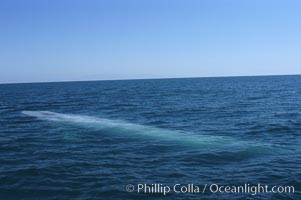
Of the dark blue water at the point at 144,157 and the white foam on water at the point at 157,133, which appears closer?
the dark blue water at the point at 144,157

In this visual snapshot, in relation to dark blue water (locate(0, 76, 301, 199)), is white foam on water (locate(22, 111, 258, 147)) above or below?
above

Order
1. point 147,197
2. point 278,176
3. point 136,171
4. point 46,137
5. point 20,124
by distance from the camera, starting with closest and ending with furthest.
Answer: point 147,197 → point 278,176 → point 136,171 → point 46,137 → point 20,124

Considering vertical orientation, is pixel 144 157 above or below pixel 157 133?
below

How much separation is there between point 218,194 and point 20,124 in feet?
86.4

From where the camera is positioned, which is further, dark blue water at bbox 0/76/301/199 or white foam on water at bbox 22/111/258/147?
white foam on water at bbox 22/111/258/147

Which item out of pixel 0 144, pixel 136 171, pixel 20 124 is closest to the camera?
pixel 136 171

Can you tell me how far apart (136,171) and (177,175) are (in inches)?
82.1

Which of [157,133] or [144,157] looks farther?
[157,133]

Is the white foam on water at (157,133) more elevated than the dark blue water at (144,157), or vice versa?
the white foam on water at (157,133)

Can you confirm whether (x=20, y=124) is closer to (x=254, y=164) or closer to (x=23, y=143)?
(x=23, y=143)

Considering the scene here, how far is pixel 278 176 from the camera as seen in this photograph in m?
14.3

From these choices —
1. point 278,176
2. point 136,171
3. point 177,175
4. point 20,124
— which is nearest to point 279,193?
point 278,176

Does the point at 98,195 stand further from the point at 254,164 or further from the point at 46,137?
the point at 46,137

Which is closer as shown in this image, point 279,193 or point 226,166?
point 279,193
